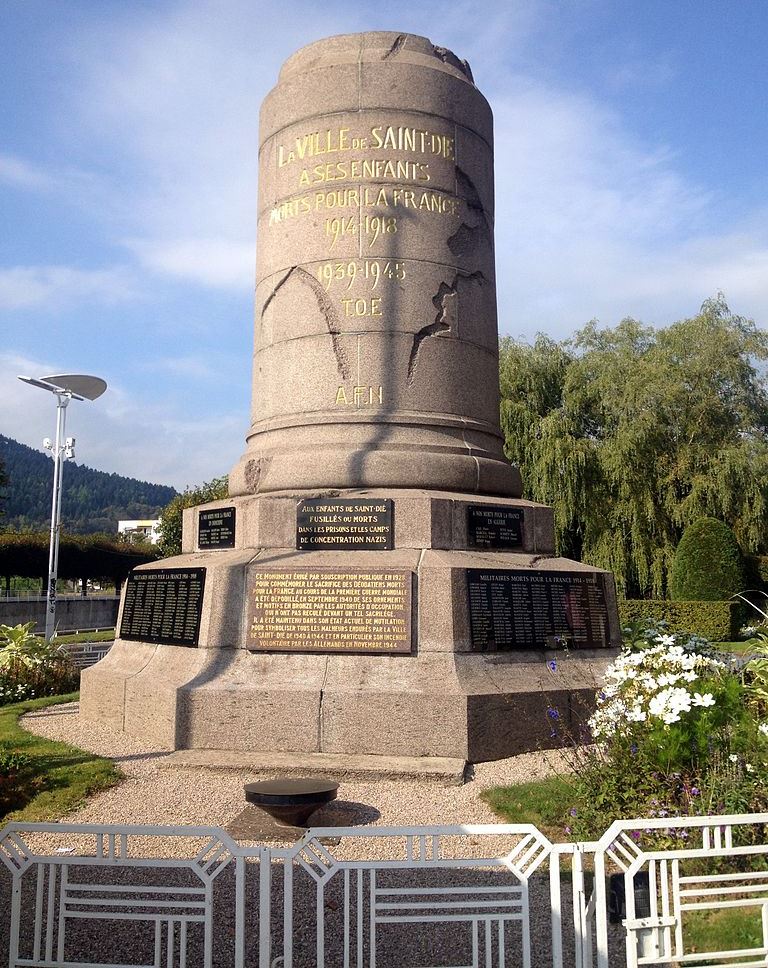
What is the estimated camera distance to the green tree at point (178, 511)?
45.7 meters

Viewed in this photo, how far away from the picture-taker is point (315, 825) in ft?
20.7

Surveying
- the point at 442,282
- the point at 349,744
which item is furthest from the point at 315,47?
the point at 349,744

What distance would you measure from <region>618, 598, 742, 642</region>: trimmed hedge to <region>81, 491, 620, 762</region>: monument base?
14.5 m

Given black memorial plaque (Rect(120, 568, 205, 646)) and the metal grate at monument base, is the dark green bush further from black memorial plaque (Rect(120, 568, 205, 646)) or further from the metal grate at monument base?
black memorial plaque (Rect(120, 568, 205, 646))

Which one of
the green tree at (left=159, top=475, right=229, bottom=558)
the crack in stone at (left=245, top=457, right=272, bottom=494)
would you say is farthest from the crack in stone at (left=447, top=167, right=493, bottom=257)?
the green tree at (left=159, top=475, right=229, bottom=558)

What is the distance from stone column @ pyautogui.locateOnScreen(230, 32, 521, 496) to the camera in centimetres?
1026

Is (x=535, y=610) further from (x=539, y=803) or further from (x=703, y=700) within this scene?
(x=703, y=700)

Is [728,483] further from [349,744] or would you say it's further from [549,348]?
[349,744]

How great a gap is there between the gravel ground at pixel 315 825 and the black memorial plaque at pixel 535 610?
1.26m

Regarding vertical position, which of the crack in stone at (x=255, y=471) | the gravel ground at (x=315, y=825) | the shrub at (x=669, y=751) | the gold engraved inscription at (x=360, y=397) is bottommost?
the gravel ground at (x=315, y=825)

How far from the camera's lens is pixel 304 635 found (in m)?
8.56

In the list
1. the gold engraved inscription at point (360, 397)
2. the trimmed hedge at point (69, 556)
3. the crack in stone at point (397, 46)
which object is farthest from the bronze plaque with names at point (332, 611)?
the trimmed hedge at point (69, 556)

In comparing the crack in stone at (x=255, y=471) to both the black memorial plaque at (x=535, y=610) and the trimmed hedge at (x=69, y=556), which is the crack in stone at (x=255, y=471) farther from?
the trimmed hedge at (x=69, y=556)

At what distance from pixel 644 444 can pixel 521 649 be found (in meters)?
18.9
